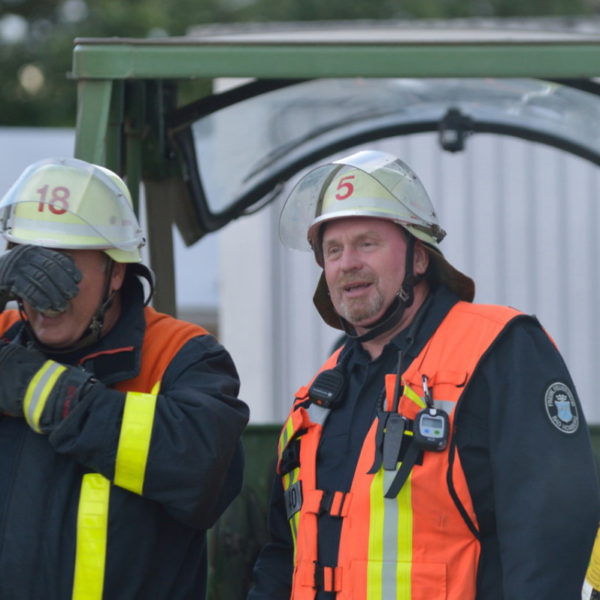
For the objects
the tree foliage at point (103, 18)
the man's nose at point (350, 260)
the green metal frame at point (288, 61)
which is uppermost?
the tree foliage at point (103, 18)

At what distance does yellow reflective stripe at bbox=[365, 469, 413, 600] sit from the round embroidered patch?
35 centimetres

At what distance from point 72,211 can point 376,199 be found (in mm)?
731

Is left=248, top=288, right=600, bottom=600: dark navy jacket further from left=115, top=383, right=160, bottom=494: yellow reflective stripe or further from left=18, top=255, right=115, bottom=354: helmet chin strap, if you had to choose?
left=18, top=255, right=115, bottom=354: helmet chin strap

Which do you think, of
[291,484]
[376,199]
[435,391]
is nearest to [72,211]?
[376,199]

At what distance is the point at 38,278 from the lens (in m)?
2.69

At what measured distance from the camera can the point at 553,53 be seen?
3.19 metres

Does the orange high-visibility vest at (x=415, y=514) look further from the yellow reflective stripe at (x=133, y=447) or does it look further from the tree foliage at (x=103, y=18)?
the tree foliage at (x=103, y=18)

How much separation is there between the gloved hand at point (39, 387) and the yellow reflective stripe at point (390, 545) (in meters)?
0.68

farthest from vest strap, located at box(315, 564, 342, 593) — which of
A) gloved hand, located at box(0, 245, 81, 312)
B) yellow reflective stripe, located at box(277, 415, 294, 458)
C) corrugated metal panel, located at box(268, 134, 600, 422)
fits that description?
corrugated metal panel, located at box(268, 134, 600, 422)

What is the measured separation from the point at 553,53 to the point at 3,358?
63.1 inches

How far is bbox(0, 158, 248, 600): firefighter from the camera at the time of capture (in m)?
2.68

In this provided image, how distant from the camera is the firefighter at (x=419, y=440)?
102 inches

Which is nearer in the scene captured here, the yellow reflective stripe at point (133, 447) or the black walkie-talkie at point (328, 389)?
the yellow reflective stripe at point (133, 447)

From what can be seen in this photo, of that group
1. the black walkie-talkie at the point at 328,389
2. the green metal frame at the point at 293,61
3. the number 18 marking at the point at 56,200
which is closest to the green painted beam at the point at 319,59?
the green metal frame at the point at 293,61
